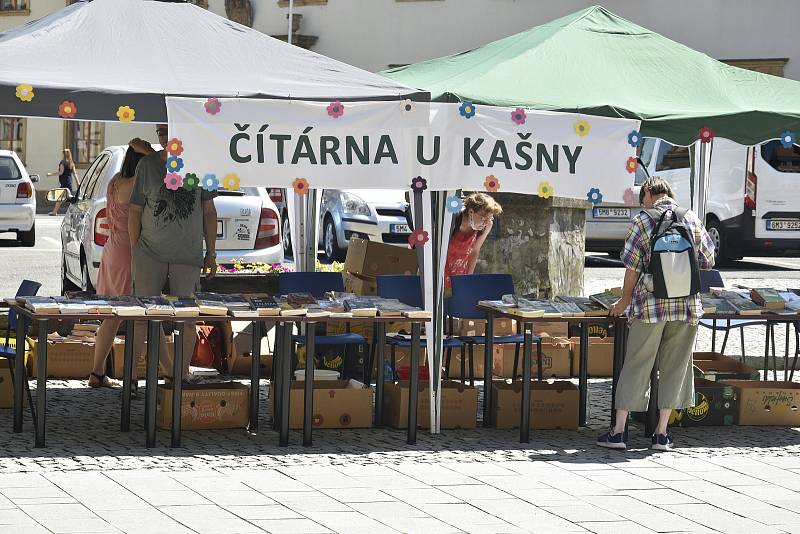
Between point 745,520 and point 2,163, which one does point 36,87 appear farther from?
point 2,163

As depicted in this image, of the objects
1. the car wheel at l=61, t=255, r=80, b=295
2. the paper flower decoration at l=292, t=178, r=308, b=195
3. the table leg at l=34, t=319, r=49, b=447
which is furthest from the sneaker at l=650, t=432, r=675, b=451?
the car wheel at l=61, t=255, r=80, b=295

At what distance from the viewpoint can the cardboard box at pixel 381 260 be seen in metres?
11.1

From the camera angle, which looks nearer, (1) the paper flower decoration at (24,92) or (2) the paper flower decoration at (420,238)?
(1) the paper flower decoration at (24,92)

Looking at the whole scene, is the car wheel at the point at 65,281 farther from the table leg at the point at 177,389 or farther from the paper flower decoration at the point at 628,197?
the paper flower decoration at the point at 628,197

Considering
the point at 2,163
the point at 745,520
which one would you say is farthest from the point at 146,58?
the point at 2,163

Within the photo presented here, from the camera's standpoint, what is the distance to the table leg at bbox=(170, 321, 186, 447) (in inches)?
316

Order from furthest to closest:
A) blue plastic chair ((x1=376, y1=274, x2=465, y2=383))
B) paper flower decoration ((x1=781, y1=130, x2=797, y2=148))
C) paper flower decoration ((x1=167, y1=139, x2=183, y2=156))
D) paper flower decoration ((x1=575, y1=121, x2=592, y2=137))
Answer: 1. blue plastic chair ((x1=376, y1=274, x2=465, y2=383))
2. paper flower decoration ((x1=781, y1=130, x2=797, y2=148))
3. paper flower decoration ((x1=575, y1=121, x2=592, y2=137))
4. paper flower decoration ((x1=167, y1=139, x2=183, y2=156))

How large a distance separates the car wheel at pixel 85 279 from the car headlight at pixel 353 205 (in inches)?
271

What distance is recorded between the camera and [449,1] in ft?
108

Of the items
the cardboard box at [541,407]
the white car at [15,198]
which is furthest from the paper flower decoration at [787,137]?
the white car at [15,198]

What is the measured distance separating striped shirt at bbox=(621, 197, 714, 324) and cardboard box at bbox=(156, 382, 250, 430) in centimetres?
240

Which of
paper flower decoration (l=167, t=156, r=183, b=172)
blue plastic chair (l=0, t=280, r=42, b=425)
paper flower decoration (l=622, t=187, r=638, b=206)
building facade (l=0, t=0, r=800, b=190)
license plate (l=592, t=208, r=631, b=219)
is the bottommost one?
blue plastic chair (l=0, t=280, r=42, b=425)

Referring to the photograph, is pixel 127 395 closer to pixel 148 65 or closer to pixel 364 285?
pixel 148 65

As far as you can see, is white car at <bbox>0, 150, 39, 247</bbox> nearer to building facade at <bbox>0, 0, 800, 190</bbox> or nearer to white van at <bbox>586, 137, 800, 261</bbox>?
white van at <bbox>586, 137, 800, 261</bbox>
